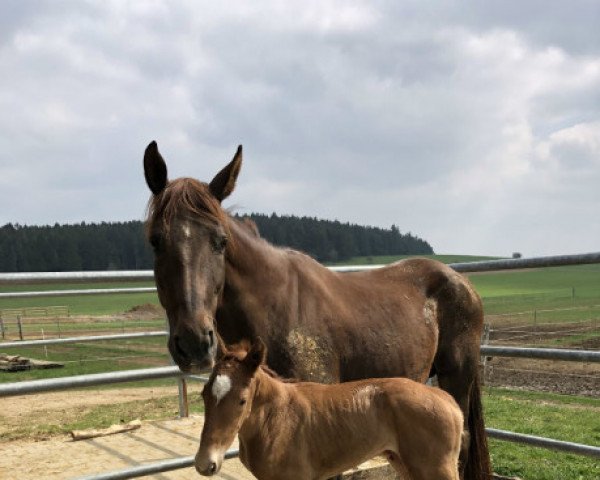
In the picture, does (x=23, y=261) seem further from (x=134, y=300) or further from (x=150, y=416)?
(x=150, y=416)

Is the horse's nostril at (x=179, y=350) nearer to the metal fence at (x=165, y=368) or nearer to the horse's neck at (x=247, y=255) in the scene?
the horse's neck at (x=247, y=255)

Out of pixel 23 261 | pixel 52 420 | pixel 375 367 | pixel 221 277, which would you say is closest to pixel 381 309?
pixel 375 367

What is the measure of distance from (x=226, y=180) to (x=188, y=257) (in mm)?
513

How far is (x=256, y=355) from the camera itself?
8.09 ft

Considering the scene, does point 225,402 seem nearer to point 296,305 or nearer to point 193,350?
point 193,350

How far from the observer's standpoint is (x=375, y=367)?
321 centimetres

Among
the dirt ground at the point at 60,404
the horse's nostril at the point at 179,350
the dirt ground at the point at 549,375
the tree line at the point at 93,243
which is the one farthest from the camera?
the tree line at the point at 93,243

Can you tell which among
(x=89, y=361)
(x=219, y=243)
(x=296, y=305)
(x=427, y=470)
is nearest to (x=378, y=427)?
(x=427, y=470)

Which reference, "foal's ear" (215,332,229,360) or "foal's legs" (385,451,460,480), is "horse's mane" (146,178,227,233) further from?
"foal's legs" (385,451,460,480)

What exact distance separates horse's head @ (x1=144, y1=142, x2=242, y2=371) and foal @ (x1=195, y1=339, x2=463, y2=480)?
180 mm

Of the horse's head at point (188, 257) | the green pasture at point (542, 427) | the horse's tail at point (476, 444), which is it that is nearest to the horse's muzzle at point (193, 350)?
the horse's head at point (188, 257)

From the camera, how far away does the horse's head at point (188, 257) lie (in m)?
2.46

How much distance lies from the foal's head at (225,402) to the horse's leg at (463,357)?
5.51ft

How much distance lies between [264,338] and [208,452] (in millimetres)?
649
